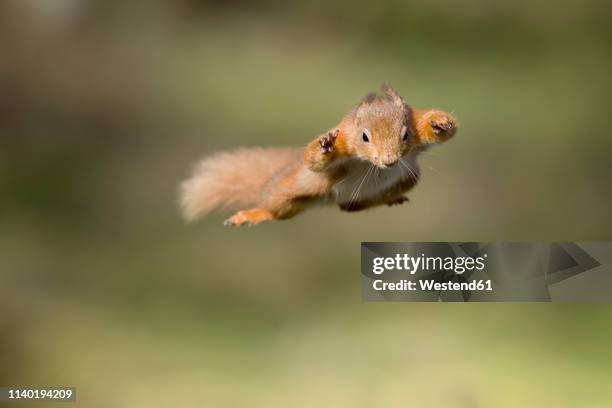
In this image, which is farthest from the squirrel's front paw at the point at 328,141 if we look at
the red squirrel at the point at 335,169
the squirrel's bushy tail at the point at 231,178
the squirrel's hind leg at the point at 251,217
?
the squirrel's bushy tail at the point at 231,178

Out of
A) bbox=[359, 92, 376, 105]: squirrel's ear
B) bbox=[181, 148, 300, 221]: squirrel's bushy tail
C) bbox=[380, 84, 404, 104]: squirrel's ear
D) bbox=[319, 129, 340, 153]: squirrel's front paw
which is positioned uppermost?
bbox=[181, 148, 300, 221]: squirrel's bushy tail

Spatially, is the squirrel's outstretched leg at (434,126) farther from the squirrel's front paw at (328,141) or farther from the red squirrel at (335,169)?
the squirrel's front paw at (328,141)

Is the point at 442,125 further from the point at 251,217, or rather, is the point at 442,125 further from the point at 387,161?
the point at 251,217

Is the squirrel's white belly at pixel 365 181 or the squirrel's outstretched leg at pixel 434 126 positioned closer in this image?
the squirrel's outstretched leg at pixel 434 126

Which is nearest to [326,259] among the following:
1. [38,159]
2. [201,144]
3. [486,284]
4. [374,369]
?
[201,144]

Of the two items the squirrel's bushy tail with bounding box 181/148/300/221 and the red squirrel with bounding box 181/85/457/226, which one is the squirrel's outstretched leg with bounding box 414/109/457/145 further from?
the squirrel's bushy tail with bounding box 181/148/300/221

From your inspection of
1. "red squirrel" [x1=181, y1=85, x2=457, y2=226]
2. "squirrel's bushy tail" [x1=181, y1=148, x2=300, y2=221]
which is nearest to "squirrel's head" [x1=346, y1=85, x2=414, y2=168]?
"red squirrel" [x1=181, y1=85, x2=457, y2=226]
